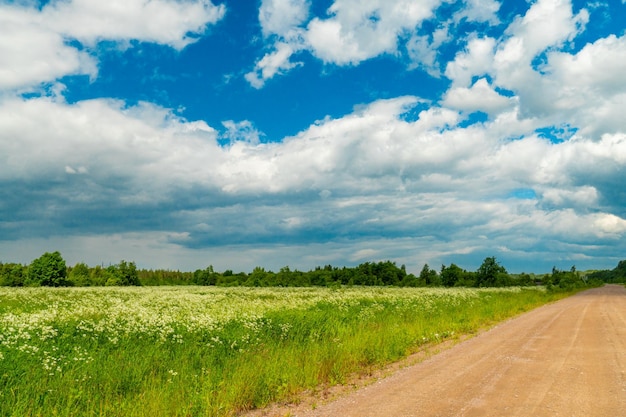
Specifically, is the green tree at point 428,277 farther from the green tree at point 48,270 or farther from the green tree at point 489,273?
the green tree at point 48,270

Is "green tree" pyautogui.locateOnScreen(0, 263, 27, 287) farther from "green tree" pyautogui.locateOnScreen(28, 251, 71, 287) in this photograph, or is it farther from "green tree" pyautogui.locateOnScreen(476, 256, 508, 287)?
"green tree" pyautogui.locateOnScreen(476, 256, 508, 287)

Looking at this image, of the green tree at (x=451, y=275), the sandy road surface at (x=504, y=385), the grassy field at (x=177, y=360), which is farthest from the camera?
the green tree at (x=451, y=275)

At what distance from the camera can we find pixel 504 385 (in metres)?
11.1

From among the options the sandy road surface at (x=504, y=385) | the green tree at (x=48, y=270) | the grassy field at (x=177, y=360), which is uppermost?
the green tree at (x=48, y=270)

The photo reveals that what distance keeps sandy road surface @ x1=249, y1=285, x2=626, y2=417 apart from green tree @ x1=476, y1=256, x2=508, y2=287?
114 metres

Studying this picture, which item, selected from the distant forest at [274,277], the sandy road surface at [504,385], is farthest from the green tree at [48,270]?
the sandy road surface at [504,385]

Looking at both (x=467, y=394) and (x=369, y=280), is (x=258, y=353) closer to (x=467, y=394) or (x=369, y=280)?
(x=467, y=394)

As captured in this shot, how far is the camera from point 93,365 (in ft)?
39.9

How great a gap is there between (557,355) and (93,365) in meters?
14.9

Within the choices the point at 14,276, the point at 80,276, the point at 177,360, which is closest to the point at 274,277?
the point at 80,276

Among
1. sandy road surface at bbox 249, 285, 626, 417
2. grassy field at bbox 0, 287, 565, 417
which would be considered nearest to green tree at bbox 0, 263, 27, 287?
grassy field at bbox 0, 287, 565, 417

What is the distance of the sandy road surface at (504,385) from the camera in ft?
30.3

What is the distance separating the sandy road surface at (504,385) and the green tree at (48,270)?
103523 millimetres

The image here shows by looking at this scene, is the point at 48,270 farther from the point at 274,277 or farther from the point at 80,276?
the point at 274,277
